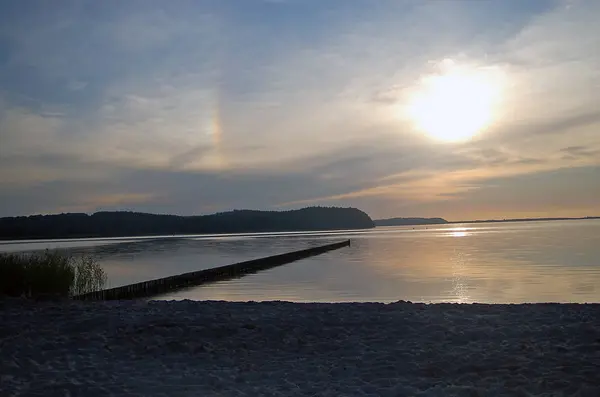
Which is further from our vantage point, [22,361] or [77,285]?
[77,285]

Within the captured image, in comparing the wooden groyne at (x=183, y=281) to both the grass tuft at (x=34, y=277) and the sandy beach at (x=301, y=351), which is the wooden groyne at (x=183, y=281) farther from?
the sandy beach at (x=301, y=351)

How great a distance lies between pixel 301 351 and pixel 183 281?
1014 inches

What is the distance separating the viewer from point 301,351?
1057 centimetres

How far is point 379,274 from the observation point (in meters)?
42.1

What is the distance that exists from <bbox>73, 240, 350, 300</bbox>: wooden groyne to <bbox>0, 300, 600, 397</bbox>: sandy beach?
11.2 meters

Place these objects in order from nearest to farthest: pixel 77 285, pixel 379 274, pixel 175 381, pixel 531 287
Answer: pixel 175 381 < pixel 77 285 < pixel 531 287 < pixel 379 274

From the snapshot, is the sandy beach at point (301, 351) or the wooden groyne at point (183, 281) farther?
the wooden groyne at point (183, 281)

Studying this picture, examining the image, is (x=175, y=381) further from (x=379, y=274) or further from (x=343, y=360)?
(x=379, y=274)

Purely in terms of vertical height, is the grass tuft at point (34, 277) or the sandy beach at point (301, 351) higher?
the grass tuft at point (34, 277)

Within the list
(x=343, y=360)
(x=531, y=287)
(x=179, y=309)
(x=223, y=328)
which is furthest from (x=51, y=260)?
(x=531, y=287)

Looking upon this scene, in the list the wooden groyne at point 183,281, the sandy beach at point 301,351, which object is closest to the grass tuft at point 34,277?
the wooden groyne at point 183,281

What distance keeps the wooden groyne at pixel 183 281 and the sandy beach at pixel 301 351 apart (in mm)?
11214

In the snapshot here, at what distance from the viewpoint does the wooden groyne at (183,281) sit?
26.1 metres

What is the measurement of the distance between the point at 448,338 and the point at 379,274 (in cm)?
3123
